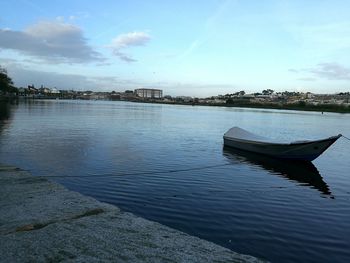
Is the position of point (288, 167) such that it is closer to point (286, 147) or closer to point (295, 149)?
point (295, 149)

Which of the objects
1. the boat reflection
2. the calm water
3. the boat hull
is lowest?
the boat reflection

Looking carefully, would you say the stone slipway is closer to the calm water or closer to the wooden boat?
the calm water

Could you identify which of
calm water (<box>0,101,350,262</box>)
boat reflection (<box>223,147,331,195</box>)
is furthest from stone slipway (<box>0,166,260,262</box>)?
boat reflection (<box>223,147,331,195</box>)

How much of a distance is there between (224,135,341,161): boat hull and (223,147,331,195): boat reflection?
0.37m

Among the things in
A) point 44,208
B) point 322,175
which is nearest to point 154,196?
point 44,208

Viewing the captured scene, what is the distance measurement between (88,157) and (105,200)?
10.5m

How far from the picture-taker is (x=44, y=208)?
10.6m

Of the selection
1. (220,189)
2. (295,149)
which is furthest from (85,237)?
(295,149)

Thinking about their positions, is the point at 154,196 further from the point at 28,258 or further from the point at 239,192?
the point at 28,258

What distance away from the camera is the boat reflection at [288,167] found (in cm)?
2020

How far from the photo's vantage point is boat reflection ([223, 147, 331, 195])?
66.3 ft

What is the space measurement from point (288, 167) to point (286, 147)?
1988 mm

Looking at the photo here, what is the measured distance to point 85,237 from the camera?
840 centimetres

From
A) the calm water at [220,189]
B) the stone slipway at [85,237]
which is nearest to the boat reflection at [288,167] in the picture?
the calm water at [220,189]
